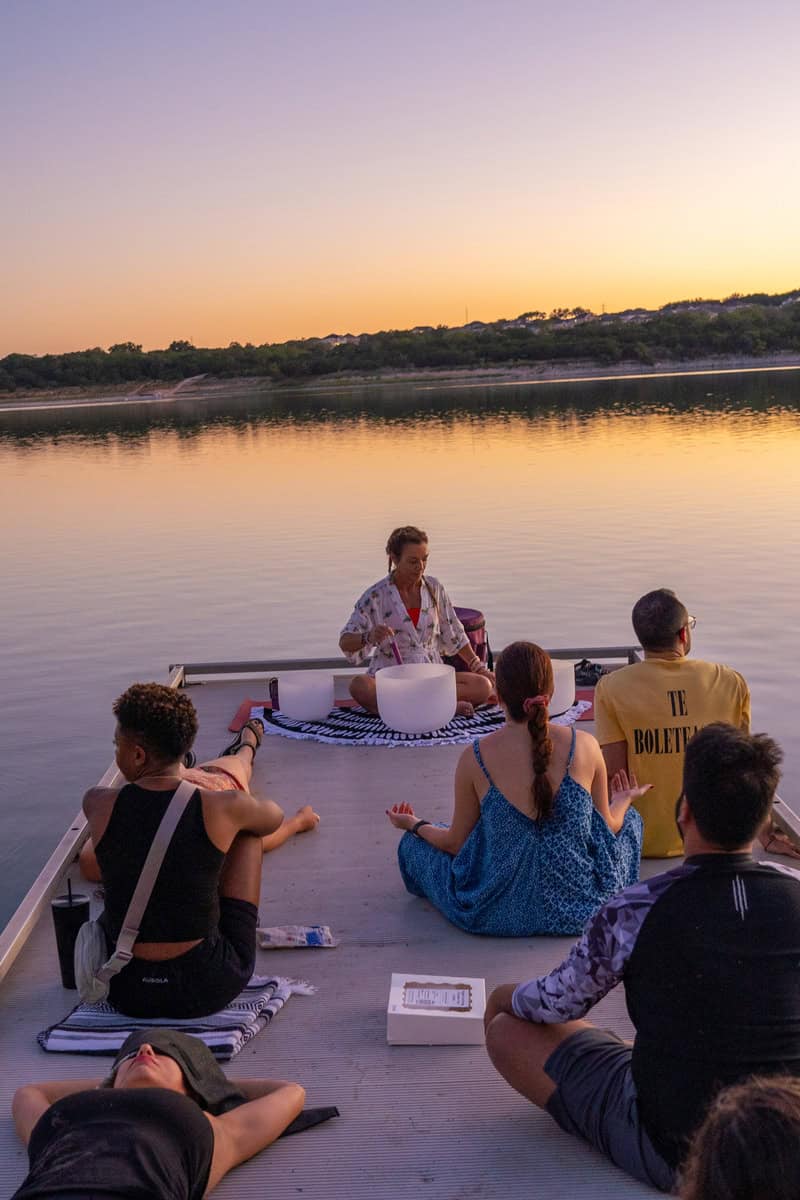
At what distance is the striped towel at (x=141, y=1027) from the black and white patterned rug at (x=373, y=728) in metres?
2.69

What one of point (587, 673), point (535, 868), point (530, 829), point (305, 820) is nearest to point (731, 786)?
point (530, 829)

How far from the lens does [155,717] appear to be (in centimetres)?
319

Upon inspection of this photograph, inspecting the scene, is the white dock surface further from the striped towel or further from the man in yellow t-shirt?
the man in yellow t-shirt

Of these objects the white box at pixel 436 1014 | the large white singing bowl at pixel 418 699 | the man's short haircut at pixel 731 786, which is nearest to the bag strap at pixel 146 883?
the white box at pixel 436 1014

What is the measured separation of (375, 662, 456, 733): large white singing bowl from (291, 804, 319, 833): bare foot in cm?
111

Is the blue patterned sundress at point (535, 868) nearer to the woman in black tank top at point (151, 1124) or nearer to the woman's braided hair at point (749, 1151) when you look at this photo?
the woman in black tank top at point (151, 1124)

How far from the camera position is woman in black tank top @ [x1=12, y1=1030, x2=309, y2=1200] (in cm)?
211

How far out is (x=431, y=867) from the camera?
161 inches

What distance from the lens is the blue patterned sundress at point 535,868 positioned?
3686 millimetres

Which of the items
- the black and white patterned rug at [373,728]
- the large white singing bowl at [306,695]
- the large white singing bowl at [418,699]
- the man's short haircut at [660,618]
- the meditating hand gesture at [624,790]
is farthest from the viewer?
the large white singing bowl at [306,695]

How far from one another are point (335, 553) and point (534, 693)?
1157 cm

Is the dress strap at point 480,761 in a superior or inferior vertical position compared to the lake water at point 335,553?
superior

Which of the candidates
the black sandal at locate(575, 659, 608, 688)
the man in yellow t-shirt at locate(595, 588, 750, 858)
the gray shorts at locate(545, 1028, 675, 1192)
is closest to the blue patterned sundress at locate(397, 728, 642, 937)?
the man in yellow t-shirt at locate(595, 588, 750, 858)

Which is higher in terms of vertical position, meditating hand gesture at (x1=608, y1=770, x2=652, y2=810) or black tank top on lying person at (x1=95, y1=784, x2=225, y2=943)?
black tank top on lying person at (x1=95, y1=784, x2=225, y2=943)
